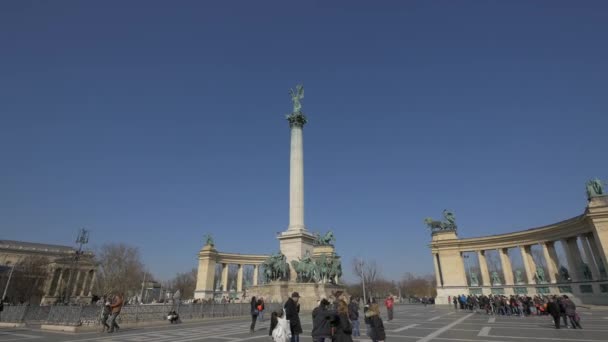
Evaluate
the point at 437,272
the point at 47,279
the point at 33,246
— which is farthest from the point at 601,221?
the point at 33,246

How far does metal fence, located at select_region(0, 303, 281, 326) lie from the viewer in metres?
16.8

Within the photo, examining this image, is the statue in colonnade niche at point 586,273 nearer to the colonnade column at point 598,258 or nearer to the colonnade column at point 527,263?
the colonnade column at point 598,258

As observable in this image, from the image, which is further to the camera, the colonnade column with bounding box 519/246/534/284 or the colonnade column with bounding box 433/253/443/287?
the colonnade column with bounding box 433/253/443/287

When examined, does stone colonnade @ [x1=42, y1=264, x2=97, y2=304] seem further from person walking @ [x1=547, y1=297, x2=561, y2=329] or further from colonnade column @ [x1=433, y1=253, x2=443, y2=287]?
person walking @ [x1=547, y1=297, x2=561, y2=329]

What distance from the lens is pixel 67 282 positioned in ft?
191

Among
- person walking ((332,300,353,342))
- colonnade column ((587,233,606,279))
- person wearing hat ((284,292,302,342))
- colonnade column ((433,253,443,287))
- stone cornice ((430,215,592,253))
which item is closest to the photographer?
person walking ((332,300,353,342))

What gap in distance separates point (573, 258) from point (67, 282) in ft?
264

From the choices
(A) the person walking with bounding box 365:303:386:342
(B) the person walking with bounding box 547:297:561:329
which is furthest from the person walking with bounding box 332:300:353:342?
(B) the person walking with bounding box 547:297:561:329

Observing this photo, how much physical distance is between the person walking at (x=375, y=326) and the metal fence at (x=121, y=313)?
1580 cm

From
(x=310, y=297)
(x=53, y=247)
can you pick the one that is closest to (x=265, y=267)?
(x=310, y=297)

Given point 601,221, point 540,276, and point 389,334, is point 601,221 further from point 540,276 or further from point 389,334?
point 389,334

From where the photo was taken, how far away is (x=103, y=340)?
41.3 feet

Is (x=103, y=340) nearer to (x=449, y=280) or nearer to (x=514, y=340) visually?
(x=514, y=340)

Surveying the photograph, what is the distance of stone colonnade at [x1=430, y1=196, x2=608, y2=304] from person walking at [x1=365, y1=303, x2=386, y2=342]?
37.2 metres
